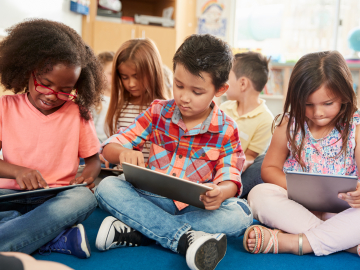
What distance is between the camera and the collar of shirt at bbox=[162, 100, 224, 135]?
3.78ft

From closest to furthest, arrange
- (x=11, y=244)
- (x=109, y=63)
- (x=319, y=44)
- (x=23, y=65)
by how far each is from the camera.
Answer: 1. (x=11, y=244)
2. (x=23, y=65)
3. (x=109, y=63)
4. (x=319, y=44)

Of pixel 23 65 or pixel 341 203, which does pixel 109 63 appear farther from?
pixel 341 203

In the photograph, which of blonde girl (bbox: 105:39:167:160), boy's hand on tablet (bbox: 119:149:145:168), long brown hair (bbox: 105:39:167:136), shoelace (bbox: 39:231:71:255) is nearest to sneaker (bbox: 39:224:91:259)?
shoelace (bbox: 39:231:71:255)

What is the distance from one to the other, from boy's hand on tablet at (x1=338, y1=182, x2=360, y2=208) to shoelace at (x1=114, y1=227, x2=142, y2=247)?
0.57 m

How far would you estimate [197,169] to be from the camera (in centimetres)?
115

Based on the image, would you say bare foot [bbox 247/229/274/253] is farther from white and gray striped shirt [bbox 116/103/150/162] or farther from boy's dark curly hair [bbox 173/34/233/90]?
white and gray striped shirt [bbox 116/103/150/162]

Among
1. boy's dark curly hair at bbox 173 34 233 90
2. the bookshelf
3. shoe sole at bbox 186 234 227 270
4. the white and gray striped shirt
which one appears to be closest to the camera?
shoe sole at bbox 186 234 227 270

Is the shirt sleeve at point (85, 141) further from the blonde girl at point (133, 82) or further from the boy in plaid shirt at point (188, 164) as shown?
the blonde girl at point (133, 82)

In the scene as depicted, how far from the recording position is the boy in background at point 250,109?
5.59 ft

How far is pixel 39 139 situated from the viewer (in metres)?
1.12

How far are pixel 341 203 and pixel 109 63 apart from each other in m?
1.75

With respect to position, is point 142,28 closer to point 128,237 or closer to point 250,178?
point 250,178

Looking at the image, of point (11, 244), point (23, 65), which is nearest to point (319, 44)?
point (23, 65)

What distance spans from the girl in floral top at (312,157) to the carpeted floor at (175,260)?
3 centimetres
